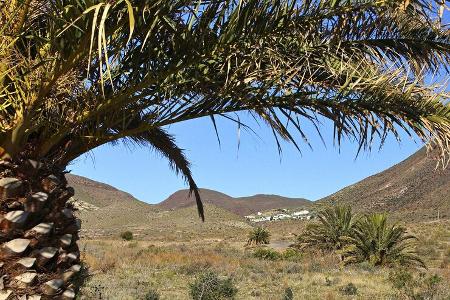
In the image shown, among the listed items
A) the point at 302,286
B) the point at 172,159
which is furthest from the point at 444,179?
the point at 172,159

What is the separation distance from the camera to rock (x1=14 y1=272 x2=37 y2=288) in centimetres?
397

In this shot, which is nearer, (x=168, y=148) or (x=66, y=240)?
(x=66, y=240)

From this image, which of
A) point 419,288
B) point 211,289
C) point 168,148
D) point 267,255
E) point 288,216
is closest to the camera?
point 168,148

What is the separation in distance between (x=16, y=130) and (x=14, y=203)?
604 mm

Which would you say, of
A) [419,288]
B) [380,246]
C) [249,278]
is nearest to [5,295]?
[419,288]

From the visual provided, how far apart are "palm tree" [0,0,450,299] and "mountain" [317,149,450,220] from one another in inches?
2060

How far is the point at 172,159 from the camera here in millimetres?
7559

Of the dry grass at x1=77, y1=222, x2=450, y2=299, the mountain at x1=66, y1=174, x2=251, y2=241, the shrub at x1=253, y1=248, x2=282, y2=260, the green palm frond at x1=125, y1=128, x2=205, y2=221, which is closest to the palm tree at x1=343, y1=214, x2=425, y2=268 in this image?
the dry grass at x1=77, y1=222, x2=450, y2=299

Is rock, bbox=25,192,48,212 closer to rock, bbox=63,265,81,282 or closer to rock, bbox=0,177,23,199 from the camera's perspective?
rock, bbox=0,177,23,199

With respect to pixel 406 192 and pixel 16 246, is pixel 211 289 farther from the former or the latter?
pixel 406 192

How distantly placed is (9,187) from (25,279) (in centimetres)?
75

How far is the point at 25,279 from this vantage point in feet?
13.1

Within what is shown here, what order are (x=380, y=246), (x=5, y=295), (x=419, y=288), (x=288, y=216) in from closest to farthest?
Answer: (x=5, y=295) < (x=419, y=288) < (x=380, y=246) < (x=288, y=216)

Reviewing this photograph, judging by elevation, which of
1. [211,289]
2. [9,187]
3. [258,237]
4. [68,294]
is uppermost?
[9,187]
